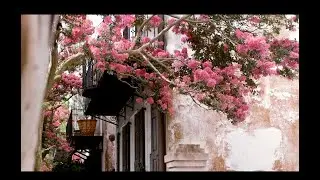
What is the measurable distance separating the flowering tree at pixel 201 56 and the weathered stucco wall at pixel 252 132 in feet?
1.01

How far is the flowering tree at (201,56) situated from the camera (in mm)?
8883

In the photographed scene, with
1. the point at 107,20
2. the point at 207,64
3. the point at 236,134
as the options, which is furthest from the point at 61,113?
the point at 207,64

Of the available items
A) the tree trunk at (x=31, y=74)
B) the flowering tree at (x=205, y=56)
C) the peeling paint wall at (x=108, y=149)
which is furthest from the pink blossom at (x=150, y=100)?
the peeling paint wall at (x=108, y=149)

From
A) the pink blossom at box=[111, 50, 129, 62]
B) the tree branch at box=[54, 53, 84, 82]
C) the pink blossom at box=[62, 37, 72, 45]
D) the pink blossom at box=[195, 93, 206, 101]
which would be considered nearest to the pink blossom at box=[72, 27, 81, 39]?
the pink blossom at box=[62, 37, 72, 45]

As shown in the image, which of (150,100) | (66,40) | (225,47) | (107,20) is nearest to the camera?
(225,47)

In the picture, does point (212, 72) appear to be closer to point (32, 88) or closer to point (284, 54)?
point (284, 54)

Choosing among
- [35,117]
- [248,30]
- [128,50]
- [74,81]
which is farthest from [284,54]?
[74,81]

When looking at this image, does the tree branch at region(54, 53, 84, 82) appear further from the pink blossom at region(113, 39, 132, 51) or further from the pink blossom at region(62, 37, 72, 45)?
the pink blossom at region(62, 37, 72, 45)

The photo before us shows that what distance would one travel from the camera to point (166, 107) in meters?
9.02

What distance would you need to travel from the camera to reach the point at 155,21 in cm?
930

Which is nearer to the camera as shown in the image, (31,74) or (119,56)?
(31,74)

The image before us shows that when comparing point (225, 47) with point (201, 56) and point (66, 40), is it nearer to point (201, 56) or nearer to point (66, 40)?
point (201, 56)

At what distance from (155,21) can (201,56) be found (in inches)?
33.8
